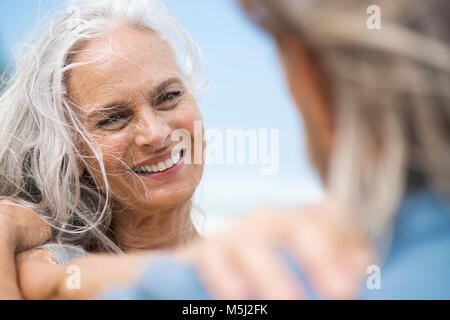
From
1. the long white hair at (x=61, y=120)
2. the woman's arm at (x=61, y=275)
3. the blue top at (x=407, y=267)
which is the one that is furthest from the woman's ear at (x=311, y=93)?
the long white hair at (x=61, y=120)

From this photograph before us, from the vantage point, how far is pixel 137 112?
127 cm

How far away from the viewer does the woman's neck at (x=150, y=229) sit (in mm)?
1385

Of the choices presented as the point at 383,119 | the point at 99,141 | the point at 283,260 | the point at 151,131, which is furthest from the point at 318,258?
the point at 99,141

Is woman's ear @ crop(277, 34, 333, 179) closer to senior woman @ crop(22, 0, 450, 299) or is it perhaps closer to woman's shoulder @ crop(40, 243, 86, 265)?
senior woman @ crop(22, 0, 450, 299)

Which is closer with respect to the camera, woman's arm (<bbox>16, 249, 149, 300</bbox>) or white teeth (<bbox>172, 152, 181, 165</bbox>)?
woman's arm (<bbox>16, 249, 149, 300</bbox>)

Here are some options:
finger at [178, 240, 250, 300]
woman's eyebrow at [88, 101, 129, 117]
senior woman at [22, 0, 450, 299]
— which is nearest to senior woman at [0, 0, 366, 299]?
woman's eyebrow at [88, 101, 129, 117]

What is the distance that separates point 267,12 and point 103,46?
0.76 m

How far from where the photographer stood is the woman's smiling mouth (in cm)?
130

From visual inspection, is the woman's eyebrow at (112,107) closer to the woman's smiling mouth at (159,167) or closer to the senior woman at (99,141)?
the senior woman at (99,141)

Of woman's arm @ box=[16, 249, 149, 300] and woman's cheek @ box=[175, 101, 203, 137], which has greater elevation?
woman's cheek @ box=[175, 101, 203, 137]

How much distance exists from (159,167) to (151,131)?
0.34 feet

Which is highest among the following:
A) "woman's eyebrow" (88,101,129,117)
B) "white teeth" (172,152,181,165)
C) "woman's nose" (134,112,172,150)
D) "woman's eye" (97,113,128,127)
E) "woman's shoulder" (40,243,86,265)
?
"woman's eyebrow" (88,101,129,117)

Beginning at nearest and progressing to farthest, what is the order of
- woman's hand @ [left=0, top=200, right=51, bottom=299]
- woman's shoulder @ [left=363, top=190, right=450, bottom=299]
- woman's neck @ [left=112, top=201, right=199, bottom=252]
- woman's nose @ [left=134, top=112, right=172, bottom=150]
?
woman's shoulder @ [left=363, top=190, right=450, bottom=299] → woman's hand @ [left=0, top=200, right=51, bottom=299] → woman's nose @ [left=134, top=112, right=172, bottom=150] → woman's neck @ [left=112, top=201, right=199, bottom=252]
